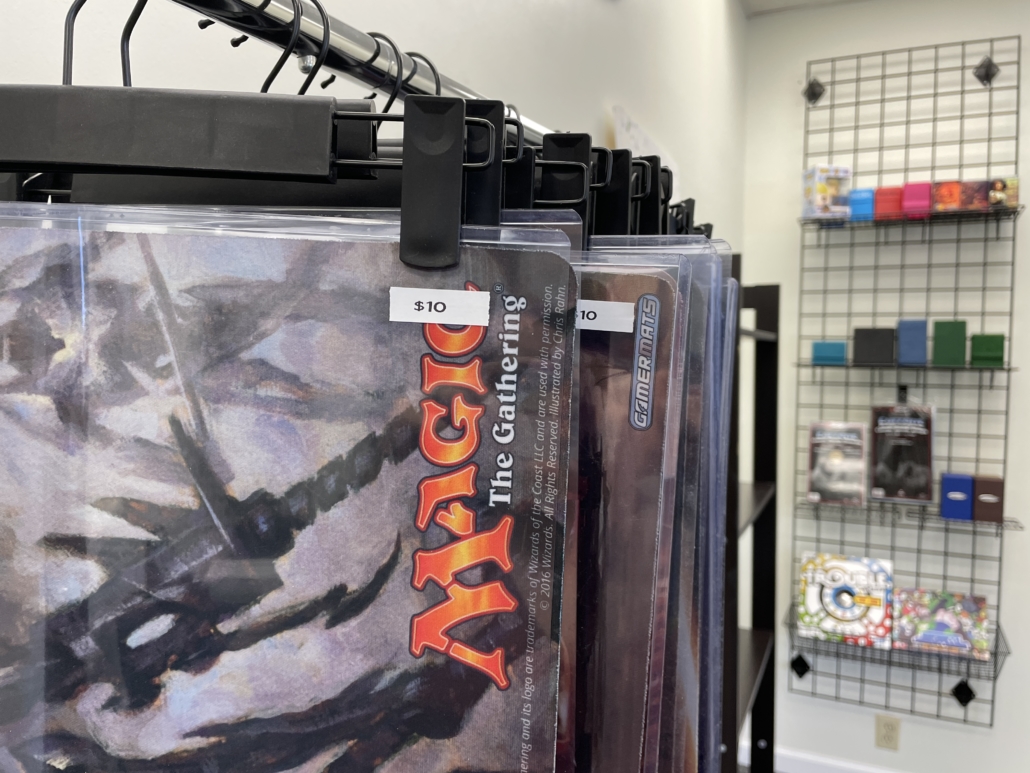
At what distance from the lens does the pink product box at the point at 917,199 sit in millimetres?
2500

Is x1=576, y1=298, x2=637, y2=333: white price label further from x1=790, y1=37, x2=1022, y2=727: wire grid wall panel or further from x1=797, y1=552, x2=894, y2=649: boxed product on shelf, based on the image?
x1=790, y1=37, x2=1022, y2=727: wire grid wall panel

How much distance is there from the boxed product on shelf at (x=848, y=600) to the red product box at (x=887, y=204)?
45.7 inches

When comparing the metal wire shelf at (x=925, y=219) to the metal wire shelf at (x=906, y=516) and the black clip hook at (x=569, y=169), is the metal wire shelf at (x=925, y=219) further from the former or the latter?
the black clip hook at (x=569, y=169)

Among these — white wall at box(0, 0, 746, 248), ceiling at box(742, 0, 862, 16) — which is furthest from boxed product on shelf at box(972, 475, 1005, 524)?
ceiling at box(742, 0, 862, 16)

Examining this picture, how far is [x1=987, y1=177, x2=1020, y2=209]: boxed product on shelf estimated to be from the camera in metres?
2.42

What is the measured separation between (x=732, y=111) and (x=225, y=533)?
275cm

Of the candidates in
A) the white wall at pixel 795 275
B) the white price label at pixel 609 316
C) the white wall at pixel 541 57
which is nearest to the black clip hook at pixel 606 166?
the white price label at pixel 609 316

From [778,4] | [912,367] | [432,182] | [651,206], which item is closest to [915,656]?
[912,367]

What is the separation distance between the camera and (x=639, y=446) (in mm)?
390

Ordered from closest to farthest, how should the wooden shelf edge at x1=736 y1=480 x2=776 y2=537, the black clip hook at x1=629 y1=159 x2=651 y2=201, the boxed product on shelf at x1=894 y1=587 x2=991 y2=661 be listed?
the black clip hook at x1=629 y1=159 x2=651 y2=201 → the wooden shelf edge at x1=736 y1=480 x2=776 y2=537 → the boxed product on shelf at x1=894 y1=587 x2=991 y2=661

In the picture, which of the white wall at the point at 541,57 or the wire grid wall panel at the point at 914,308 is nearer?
the white wall at the point at 541,57

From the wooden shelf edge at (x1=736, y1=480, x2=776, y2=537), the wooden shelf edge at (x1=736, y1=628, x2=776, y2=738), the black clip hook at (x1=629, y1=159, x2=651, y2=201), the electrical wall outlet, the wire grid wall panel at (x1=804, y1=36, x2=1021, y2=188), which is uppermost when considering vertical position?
the wire grid wall panel at (x1=804, y1=36, x2=1021, y2=188)

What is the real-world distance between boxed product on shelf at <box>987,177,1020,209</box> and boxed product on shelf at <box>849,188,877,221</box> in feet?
1.12

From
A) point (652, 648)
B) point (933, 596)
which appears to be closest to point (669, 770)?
point (652, 648)
